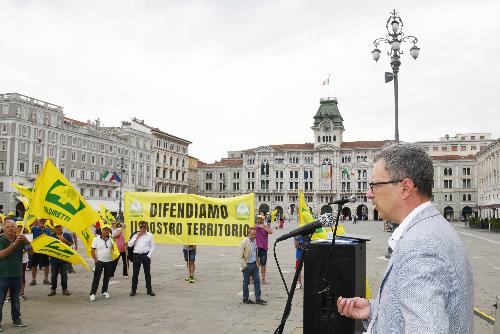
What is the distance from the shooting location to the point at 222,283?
13297 millimetres

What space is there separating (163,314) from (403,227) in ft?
26.9

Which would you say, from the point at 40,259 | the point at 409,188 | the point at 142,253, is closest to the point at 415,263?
the point at 409,188

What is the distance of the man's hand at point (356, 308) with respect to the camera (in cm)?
239

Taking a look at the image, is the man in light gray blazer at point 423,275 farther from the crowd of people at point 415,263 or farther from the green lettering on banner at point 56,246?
the green lettering on banner at point 56,246

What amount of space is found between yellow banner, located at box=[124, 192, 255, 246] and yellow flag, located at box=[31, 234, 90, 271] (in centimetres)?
268

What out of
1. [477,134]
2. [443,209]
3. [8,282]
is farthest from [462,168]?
[8,282]

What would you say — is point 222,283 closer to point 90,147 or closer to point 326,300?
point 326,300

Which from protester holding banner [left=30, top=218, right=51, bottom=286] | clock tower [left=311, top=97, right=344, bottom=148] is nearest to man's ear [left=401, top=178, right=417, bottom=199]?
protester holding banner [left=30, top=218, right=51, bottom=286]

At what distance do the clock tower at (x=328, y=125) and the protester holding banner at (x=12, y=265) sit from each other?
9437 cm

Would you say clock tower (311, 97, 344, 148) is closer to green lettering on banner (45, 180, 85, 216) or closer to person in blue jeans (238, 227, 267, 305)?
person in blue jeans (238, 227, 267, 305)

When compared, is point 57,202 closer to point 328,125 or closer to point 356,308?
point 356,308

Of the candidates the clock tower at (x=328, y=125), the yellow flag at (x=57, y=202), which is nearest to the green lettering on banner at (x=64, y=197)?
the yellow flag at (x=57, y=202)

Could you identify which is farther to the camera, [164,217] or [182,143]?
[182,143]

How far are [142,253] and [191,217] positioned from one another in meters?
1.85
